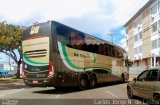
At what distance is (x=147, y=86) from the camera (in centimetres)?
1363

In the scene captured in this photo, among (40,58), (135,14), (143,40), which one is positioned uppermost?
(135,14)

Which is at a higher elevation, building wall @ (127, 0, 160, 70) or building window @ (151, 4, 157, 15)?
building window @ (151, 4, 157, 15)

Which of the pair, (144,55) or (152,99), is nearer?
(152,99)

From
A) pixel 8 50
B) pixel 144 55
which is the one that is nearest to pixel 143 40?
pixel 144 55

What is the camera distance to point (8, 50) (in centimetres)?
5478

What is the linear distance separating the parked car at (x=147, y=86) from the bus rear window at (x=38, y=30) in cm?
607

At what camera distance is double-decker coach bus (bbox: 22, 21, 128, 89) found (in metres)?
19.0

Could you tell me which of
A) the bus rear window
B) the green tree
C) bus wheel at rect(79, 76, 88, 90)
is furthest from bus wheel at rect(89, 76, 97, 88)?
the green tree

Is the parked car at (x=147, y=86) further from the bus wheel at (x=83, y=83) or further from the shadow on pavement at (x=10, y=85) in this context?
the shadow on pavement at (x=10, y=85)

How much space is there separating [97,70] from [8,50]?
3247cm

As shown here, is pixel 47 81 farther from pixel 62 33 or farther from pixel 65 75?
pixel 62 33

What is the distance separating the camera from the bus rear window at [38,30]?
19253mm

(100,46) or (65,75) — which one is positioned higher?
(100,46)

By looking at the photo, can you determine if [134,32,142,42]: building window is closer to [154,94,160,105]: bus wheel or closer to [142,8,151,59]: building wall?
[142,8,151,59]: building wall
